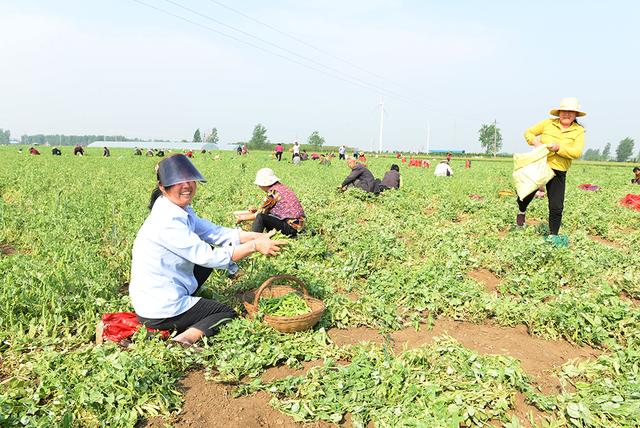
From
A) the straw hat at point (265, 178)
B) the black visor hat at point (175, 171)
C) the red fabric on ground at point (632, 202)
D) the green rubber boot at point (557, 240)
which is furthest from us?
the red fabric on ground at point (632, 202)

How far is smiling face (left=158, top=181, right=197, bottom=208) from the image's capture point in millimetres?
3398

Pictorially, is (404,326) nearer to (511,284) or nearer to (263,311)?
(263,311)

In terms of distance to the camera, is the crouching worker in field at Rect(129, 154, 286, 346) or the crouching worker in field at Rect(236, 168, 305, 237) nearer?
the crouching worker in field at Rect(129, 154, 286, 346)

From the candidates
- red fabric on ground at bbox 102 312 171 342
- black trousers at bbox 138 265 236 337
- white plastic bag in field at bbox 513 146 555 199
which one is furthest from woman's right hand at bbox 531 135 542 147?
red fabric on ground at bbox 102 312 171 342

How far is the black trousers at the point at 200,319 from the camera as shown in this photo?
3491 millimetres

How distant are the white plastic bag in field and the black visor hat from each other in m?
5.31

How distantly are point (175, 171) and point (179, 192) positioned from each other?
0.63ft

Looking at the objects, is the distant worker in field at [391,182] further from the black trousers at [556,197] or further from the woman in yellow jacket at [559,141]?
the black trousers at [556,197]

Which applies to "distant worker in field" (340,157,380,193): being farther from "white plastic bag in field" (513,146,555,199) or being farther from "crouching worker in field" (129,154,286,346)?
"crouching worker in field" (129,154,286,346)

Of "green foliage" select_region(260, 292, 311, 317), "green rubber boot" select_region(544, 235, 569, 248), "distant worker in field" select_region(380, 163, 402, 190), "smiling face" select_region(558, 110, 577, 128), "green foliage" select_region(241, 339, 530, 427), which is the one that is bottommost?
"green foliage" select_region(241, 339, 530, 427)

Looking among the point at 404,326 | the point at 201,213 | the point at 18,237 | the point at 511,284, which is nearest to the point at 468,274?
the point at 511,284

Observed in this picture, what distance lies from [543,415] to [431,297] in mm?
1838

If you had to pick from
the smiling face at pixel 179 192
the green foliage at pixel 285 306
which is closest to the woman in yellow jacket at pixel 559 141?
the green foliage at pixel 285 306

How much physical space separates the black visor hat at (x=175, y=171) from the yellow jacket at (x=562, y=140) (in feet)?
18.1
